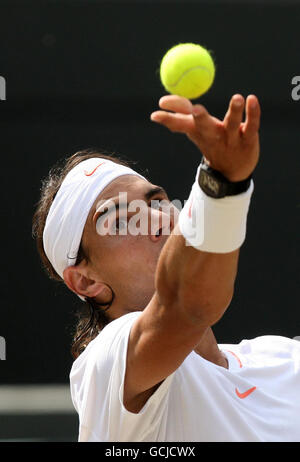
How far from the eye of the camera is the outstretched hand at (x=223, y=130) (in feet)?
4.75

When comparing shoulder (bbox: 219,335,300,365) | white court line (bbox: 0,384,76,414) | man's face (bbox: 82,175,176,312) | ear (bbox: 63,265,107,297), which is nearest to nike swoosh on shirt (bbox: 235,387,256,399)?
shoulder (bbox: 219,335,300,365)

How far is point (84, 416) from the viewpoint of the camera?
1.87 metres

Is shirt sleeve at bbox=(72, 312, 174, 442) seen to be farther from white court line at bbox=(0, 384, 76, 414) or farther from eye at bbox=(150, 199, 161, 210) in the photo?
white court line at bbox=(0, 384, 76, 414)

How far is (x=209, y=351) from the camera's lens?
2.06 m

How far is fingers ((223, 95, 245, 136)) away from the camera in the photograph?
1426 mm

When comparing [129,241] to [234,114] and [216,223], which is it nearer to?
[216,223]

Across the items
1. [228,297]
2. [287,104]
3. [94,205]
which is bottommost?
[228,297]

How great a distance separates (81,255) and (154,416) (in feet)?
1.87

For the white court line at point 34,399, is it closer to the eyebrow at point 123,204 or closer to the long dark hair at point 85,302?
the long dark hair at point 85,302

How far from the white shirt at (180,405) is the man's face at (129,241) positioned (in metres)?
0.21

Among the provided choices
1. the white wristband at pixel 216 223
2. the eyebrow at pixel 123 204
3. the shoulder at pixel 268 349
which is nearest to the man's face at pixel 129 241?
the eyebrow at pixel 123 204

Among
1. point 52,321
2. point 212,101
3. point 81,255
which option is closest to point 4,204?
point 52,321

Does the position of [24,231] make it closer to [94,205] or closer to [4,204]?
[4,204]

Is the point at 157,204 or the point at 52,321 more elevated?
the point at 157,204
